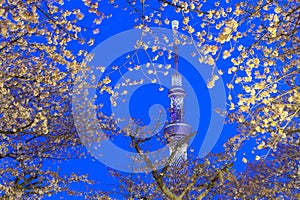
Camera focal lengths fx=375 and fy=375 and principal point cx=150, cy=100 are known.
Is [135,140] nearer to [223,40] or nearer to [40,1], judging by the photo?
[40,1]

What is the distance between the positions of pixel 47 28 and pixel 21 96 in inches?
147

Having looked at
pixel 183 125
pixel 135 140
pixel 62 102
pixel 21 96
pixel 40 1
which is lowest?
pixel 40 1

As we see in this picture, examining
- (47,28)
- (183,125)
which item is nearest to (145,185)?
(47,28)

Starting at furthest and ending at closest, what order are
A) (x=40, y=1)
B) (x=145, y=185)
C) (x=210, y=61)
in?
(x=145, y=185), (x=40, y=1), (x=210, y=61)

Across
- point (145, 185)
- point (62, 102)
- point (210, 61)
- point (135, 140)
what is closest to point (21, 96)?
point (62, 102)

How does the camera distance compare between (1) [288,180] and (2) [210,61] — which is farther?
(1) [288,180]

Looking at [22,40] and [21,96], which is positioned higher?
[21,96]

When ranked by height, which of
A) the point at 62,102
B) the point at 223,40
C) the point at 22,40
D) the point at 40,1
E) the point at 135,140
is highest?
the point at 62,102

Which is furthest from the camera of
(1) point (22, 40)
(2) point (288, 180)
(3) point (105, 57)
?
(2) point (288, 180)

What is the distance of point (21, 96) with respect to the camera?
1057cm

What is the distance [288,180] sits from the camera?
15648mm

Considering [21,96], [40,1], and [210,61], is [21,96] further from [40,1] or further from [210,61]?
[210,61]

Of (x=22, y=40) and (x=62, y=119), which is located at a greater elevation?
(x=62, y=119)

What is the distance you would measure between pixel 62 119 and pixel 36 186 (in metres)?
2.58
